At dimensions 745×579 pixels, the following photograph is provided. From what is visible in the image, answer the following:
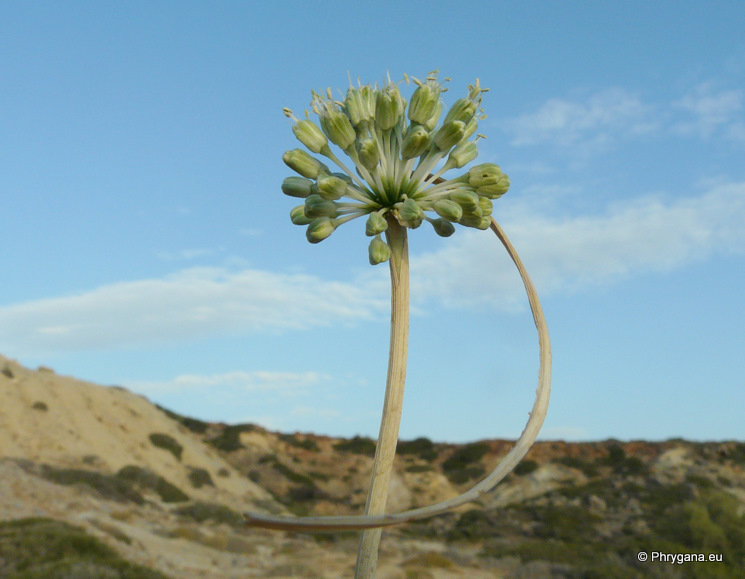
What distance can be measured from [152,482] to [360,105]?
120 ft

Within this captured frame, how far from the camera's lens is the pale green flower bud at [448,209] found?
4.48m

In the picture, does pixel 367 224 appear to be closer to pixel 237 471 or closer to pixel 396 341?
Answer: pixel 396 341

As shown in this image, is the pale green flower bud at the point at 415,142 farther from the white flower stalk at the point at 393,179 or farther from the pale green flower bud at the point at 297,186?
the pale green flower bud at the point at 297,186

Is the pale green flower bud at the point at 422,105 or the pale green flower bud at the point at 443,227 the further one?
the pale green flower bud at the point at 443,227

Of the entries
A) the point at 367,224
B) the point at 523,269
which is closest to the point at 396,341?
the point at 367,224

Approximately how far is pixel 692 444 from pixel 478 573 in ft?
92.7

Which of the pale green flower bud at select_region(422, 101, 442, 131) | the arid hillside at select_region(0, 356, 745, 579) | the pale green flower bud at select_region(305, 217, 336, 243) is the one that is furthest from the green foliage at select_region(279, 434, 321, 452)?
the pale green flower bud at select_region(422, 101, 442, 131)

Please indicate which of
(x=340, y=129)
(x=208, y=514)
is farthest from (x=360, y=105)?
(x=208, y=514)

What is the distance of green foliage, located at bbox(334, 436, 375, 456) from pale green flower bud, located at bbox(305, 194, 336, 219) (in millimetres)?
52944

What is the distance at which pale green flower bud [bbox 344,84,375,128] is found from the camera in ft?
15.4

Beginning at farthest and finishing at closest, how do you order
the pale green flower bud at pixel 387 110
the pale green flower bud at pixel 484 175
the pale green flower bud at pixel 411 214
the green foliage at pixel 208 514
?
the green foliage at pixel 208 514 → the pale green flower bud at pixel 484 175 → the pale green flower bud at pixel 387 110 → the pale green flower bud at pixel 411 214

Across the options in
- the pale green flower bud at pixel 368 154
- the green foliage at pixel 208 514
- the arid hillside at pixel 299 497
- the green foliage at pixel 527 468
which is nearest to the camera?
the pale green flower bud at pixel 368 154

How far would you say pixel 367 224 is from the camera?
4426 millimetres

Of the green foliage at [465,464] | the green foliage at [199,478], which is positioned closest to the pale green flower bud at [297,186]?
the green foliage at [199,478]
